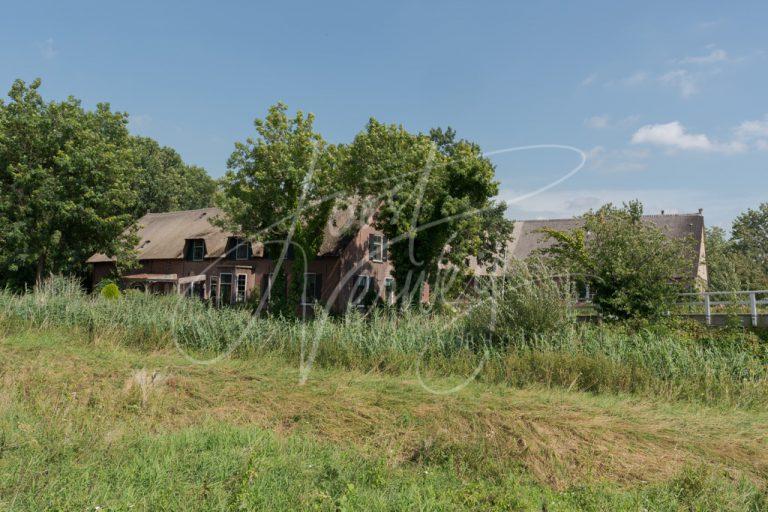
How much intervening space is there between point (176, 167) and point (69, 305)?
38815 millimetres

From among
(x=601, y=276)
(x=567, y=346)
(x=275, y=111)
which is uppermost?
(x=275, y=111)

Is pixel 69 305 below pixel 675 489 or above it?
above

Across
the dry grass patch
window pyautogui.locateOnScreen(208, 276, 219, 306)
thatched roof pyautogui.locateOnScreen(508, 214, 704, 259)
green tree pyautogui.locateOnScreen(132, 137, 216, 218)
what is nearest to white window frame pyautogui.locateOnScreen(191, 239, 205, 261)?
window pyautogui.locateOnScreen(208, 276, 219, 306)

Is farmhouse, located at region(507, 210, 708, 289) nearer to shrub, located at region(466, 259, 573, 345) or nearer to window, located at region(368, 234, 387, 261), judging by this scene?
window, located at region(368, 234, 387, 261)

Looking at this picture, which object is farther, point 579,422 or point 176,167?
point 176,167

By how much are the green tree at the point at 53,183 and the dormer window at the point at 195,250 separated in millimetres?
4525

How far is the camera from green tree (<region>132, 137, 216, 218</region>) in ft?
149

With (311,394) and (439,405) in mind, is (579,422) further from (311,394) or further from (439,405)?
(311,394)

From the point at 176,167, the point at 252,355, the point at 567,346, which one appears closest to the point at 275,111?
the point at 252,355

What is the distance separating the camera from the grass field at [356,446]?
5.86 m

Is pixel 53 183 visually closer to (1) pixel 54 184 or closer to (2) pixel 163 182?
(1) pixel 54 184

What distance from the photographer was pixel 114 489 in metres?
5.78

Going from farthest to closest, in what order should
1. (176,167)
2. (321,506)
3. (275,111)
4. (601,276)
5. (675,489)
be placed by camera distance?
(176,167)
(275,111)
(601,276)
(675,489)
(321,506)

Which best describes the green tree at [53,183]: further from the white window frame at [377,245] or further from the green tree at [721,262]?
the green tree at [721,262]
